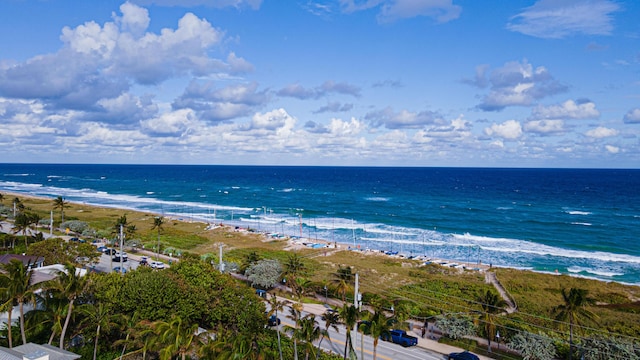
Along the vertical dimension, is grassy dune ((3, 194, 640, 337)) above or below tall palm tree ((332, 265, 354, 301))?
below

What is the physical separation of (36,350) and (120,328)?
892 cm

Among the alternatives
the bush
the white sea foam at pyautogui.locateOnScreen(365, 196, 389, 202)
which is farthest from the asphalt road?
the white sea foam at pyautogui.locateOnScreen(365, 196, 389, 202)

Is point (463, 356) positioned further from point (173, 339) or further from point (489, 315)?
point (173, 339)

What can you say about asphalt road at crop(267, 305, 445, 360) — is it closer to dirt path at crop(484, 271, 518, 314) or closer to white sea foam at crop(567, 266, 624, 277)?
dirt path at crop(484, 271, 518, 314)

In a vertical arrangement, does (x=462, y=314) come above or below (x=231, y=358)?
below

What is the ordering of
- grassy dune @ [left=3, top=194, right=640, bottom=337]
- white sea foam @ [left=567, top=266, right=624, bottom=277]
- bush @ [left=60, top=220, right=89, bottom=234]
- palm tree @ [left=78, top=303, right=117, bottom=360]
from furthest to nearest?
bush @ [left=60, top=220, right=89, bottom=234]
white sea foam @ [left=567, top=266, right=624, bottom=277]
grassy dune @ [left=3, top=194, right=640, bottom=337]
palm tree @ [left=78, top=303, right=117, bottom=360]

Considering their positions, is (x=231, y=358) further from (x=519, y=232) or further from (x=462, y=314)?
(x=519, y=232)

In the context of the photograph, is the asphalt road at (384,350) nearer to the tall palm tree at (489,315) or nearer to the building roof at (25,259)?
the tall palm tree at (489,315)

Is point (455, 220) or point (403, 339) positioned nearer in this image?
point (403, 339)

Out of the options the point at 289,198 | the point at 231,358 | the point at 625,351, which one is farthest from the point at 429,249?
the point at 289,198

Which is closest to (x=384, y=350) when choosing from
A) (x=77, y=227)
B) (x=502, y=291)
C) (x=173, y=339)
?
(x=173, y=339)

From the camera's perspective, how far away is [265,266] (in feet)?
167

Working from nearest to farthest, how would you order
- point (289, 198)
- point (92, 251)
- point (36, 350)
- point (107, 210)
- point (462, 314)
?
1. point (36, 350)
2. point (462, 314)
3. point (92, 251)
4. point (107, 210)
5. point (289, 198)

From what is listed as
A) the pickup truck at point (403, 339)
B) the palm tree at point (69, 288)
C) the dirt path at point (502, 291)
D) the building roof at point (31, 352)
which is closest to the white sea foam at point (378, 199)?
the dirt path at point (502, 291)
